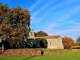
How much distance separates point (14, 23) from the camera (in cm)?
3956

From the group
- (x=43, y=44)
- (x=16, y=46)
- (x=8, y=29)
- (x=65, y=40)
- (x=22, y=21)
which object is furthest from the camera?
(x=65, y=40)

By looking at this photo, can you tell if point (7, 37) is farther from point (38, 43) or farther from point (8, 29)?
point (38, 43)

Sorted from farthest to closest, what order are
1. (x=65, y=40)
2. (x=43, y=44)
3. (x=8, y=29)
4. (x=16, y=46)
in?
1. (x=65, y=40)
2. (x=43, y=44)
3. (x=16, y=46)
4. (x=8, y=29)

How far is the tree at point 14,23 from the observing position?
1474 inches

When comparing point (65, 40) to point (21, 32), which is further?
point (65, 40)

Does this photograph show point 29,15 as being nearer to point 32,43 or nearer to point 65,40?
point 32,43

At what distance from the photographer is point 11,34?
3750 cm

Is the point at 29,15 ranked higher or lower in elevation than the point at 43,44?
higher

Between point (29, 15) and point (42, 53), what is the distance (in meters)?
9.54

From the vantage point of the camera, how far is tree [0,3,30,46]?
37438mm

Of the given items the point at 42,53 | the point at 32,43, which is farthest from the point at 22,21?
the point at 32,43

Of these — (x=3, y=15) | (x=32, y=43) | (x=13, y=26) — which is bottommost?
(x=32, y=43)

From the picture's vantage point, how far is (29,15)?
40.9 metres

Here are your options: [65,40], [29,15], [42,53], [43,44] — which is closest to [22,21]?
[29,15]
